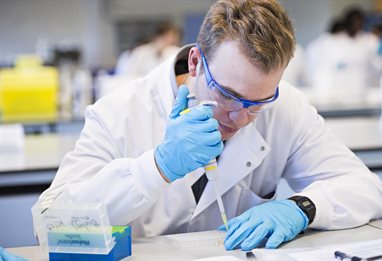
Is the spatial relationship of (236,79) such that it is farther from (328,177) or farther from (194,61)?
(328,177)

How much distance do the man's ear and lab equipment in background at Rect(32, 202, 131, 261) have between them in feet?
1.57

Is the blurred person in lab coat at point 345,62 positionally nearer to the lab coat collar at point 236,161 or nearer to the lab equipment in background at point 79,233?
the lab coat collar at point 236,161

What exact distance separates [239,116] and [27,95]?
287 cm

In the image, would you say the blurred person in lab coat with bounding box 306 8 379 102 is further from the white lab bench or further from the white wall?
→ the white wall

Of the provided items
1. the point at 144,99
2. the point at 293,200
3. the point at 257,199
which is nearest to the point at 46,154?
the point at 144,99

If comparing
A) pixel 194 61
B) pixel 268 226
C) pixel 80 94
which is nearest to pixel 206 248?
pixel 268 226

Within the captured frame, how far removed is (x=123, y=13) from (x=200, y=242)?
7.61 metres

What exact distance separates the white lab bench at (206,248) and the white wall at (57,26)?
7.59 m

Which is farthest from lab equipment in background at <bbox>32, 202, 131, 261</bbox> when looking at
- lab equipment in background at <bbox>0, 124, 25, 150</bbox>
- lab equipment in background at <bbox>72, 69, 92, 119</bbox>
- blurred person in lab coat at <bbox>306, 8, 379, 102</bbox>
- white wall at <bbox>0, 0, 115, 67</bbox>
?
white wall at <bbox>0, 0, 115, 67</bbox>

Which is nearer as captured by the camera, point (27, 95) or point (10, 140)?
point (10, 140)

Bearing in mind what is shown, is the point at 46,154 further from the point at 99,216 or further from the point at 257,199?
the point at 99,216

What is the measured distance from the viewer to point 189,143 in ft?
4.68

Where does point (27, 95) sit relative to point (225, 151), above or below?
below

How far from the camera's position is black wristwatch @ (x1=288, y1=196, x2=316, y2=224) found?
1.59 meters
